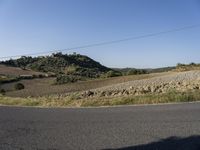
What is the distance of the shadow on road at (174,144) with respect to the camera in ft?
30.0

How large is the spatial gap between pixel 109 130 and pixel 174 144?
106 inches

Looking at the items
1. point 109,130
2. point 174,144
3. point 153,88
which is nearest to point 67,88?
point 153,88

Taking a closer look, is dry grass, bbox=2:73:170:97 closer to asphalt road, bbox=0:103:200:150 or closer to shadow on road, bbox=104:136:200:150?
asphalt road, bbox=0:103:200:150

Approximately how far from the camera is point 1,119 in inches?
629

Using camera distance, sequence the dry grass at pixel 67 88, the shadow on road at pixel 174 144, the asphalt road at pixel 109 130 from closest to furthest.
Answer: the shadow on road at pixel 174 144 → the asphalt road at pixel 109 130 → the dry grass at pixel 67 88

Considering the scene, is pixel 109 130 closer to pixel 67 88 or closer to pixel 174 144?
pixel 174 144

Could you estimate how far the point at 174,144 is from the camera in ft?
31.0

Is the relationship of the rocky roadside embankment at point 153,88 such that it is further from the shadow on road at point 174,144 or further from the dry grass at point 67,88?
the shadow on road at point 174,144

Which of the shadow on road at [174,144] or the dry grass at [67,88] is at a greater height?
the dry grass at [67,88]

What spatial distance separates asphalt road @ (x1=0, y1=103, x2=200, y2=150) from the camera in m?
9.85

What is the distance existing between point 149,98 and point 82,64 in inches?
5195

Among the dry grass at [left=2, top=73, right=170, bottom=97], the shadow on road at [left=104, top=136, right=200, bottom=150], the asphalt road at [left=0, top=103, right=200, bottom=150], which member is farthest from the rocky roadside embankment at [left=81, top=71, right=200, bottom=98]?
the shadow on road at [left=104, top=136, right=200, bottom=150]

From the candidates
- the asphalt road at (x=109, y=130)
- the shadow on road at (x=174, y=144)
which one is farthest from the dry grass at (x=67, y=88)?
the shadow on road at (x=174, y=144)

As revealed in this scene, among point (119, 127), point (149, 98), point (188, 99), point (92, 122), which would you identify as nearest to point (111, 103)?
point (149, 98)
